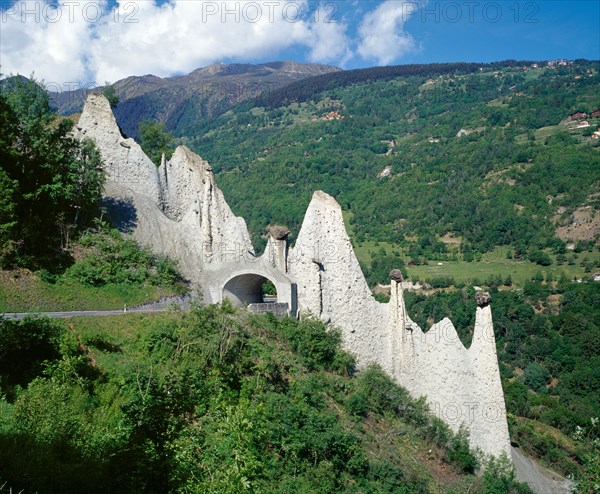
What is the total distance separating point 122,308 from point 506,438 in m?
14.9

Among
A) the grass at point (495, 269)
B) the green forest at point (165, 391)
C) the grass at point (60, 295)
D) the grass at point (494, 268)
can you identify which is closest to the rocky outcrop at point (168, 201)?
the green forest at point (165, 391)

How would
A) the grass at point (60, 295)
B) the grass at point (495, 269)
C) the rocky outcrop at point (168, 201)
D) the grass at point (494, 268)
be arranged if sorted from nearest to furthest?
the grass at point (60, 295), the rocky outcrop at point (168, 201), the grass at point (495, 269), the grass at point (494, 268)

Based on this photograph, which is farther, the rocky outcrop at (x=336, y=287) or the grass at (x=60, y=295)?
the rocky outcrop at (x=336, y=287)

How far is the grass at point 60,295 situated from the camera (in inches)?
811

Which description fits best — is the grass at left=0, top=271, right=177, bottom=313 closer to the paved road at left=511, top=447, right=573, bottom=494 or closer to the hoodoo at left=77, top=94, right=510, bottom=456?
the hoodoo at left=77, top=94, right=510, bottom=456

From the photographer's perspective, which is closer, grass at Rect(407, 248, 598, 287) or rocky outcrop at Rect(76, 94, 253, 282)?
rocky outcrop at Rect(76, 94, 253, 282)

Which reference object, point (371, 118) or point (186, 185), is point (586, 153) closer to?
point (371, 118)

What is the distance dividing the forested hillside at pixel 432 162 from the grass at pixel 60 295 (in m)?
75.4

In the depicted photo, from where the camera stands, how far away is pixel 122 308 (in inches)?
893

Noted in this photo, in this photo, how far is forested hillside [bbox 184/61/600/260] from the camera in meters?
112

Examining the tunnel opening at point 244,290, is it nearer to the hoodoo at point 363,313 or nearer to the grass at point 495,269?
the hoodoo at point 363,313

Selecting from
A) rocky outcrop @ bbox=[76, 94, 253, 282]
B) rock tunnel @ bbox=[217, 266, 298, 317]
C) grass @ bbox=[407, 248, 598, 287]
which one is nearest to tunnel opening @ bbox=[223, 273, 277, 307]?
rock tunnel @ bbox=[217, 266, 298, 317]

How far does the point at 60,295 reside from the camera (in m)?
21.9

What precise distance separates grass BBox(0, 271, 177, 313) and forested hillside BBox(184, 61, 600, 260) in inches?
2967
